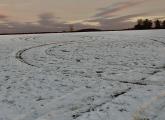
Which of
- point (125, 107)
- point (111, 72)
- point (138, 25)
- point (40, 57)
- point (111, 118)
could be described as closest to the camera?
point (111, 118)

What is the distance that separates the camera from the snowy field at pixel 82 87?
7102 mm

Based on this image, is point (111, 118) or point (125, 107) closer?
point (111, 118)

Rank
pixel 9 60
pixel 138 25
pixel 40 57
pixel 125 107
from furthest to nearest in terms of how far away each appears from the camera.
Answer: pixel 138 25 < pixel 40 57 < pixel 9 60 < pixel 125 107

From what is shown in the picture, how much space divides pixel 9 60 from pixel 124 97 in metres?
8.09

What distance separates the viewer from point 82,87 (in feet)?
30.2

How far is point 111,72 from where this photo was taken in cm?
1153

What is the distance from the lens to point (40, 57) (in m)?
15.4

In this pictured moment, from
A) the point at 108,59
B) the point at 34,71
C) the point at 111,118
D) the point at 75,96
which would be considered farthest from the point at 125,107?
the point at 108,59

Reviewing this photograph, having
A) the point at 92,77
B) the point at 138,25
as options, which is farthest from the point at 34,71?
the point at 138,25

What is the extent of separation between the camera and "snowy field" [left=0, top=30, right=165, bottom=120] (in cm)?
710

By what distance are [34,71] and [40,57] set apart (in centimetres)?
374

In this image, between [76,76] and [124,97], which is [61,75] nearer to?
[76,76]

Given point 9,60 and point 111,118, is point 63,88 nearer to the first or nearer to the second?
point 111,118

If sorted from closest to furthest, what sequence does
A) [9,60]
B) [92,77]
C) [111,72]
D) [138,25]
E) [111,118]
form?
[111,118] → [92,77] → [111,72] → [9,60] → [138,25]
